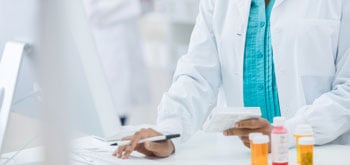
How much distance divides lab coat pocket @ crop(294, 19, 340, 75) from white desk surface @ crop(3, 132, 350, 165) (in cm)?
25

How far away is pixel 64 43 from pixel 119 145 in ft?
3.22

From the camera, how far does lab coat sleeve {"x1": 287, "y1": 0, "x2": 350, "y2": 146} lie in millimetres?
1603

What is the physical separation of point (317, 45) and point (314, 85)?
0.13 m

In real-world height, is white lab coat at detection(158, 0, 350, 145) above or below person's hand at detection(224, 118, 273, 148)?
above

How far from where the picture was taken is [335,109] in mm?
1617

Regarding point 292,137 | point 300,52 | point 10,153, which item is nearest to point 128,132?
point 10,153

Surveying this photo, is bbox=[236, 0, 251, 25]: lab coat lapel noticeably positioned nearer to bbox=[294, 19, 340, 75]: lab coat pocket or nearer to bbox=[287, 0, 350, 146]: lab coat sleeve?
bbox=[294, 19, 340, 75]: lab coat pocket

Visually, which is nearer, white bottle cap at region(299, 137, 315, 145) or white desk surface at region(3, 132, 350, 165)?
white bottle cap at region(299, 137, 315, 145)

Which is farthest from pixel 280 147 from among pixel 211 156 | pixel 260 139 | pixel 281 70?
pixel 281 70

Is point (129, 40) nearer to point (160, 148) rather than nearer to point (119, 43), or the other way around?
point (119, 43)

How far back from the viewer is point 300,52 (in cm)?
173

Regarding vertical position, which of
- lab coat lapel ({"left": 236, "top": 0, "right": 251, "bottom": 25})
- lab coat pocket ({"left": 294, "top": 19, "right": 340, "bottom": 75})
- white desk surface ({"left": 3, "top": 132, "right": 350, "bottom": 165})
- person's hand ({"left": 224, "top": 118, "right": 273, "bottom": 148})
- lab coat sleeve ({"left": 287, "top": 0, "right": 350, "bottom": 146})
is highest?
lab coat lapel ({"left": 236, "top": 0, "right": 251, "bottom": 25})

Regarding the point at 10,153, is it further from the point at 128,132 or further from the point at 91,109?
the point at 91,109

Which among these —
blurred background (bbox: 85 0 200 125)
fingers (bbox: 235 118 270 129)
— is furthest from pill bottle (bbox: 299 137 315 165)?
blurred background (bbox: 85 0 200 125)
